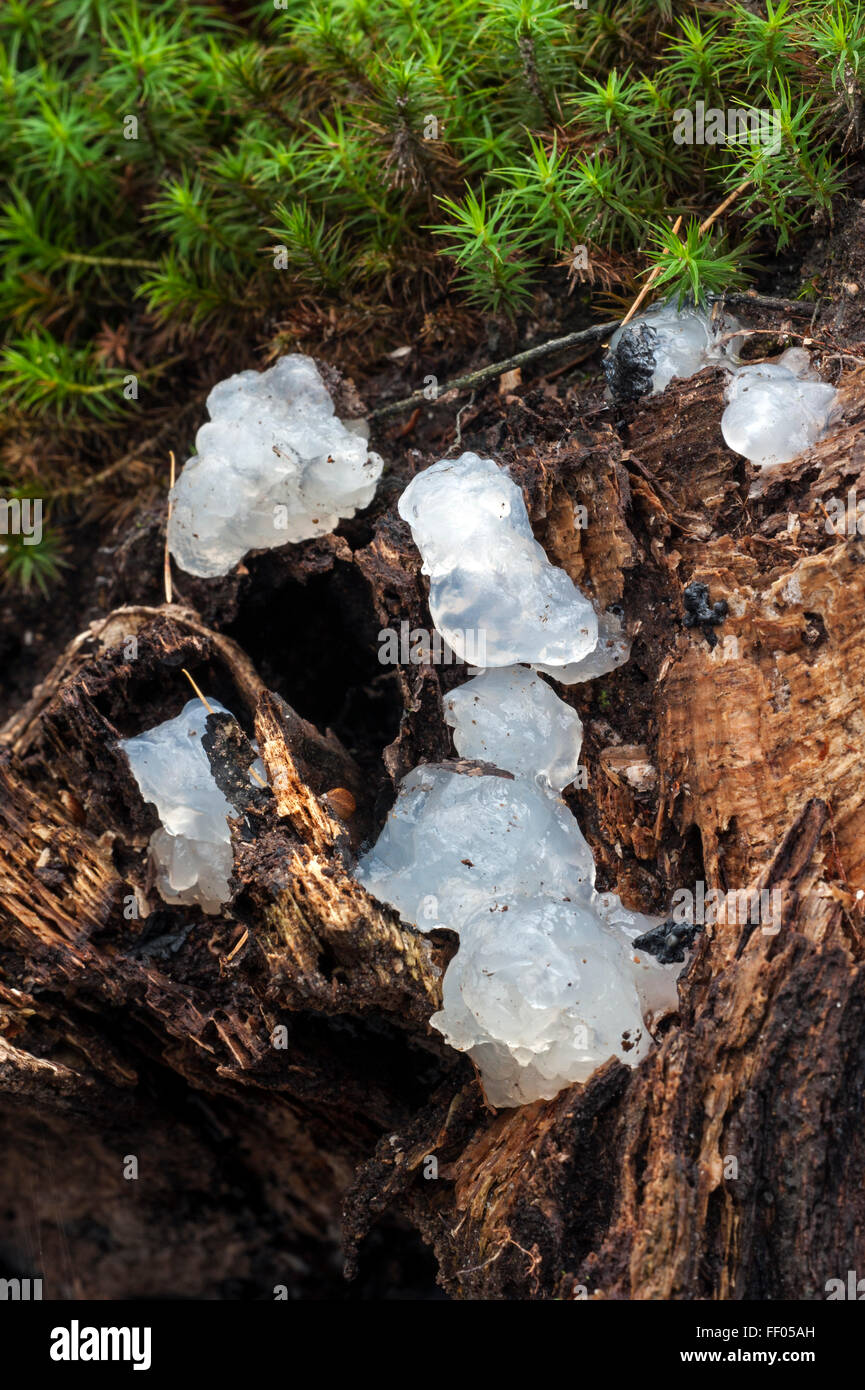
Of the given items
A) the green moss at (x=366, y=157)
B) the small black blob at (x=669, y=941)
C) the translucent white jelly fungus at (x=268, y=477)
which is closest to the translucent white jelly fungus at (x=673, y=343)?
the green moss at (x=366, y=157)

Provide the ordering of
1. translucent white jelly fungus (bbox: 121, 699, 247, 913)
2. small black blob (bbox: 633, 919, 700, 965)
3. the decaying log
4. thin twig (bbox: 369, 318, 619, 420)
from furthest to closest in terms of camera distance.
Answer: thin twig (bbox: 369, 318, 619, 420)
translucent white jelly fungus (bbox: 121, 699, 247, 913)
small black blob (bbox: 633, 919, 700, 965)
the decaying log

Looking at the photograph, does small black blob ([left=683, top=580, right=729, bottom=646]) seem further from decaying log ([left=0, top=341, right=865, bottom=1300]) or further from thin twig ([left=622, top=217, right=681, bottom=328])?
thin twig ([left=622, top=217, right=681, bottom=328])

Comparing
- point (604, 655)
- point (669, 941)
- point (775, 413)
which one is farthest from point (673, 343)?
point (669, 941)

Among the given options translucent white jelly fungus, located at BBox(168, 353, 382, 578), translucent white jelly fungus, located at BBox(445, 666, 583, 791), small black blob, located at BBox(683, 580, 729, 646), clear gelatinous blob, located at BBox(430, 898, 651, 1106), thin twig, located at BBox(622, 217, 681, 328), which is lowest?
clear gelatinous blob, located at BBox(430, 898, 651, 1106)

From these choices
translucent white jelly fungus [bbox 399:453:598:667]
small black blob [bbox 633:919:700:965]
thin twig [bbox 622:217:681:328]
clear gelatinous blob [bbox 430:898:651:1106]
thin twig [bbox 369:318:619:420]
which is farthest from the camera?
thin twig [bbox 369:318:619:420]

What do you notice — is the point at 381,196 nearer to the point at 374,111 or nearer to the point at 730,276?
the point at 374,111

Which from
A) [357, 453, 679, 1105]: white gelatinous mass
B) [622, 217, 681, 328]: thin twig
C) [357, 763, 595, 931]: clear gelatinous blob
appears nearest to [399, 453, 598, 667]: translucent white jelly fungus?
[357, 453, 679, 1105]: white gelatinous mass
